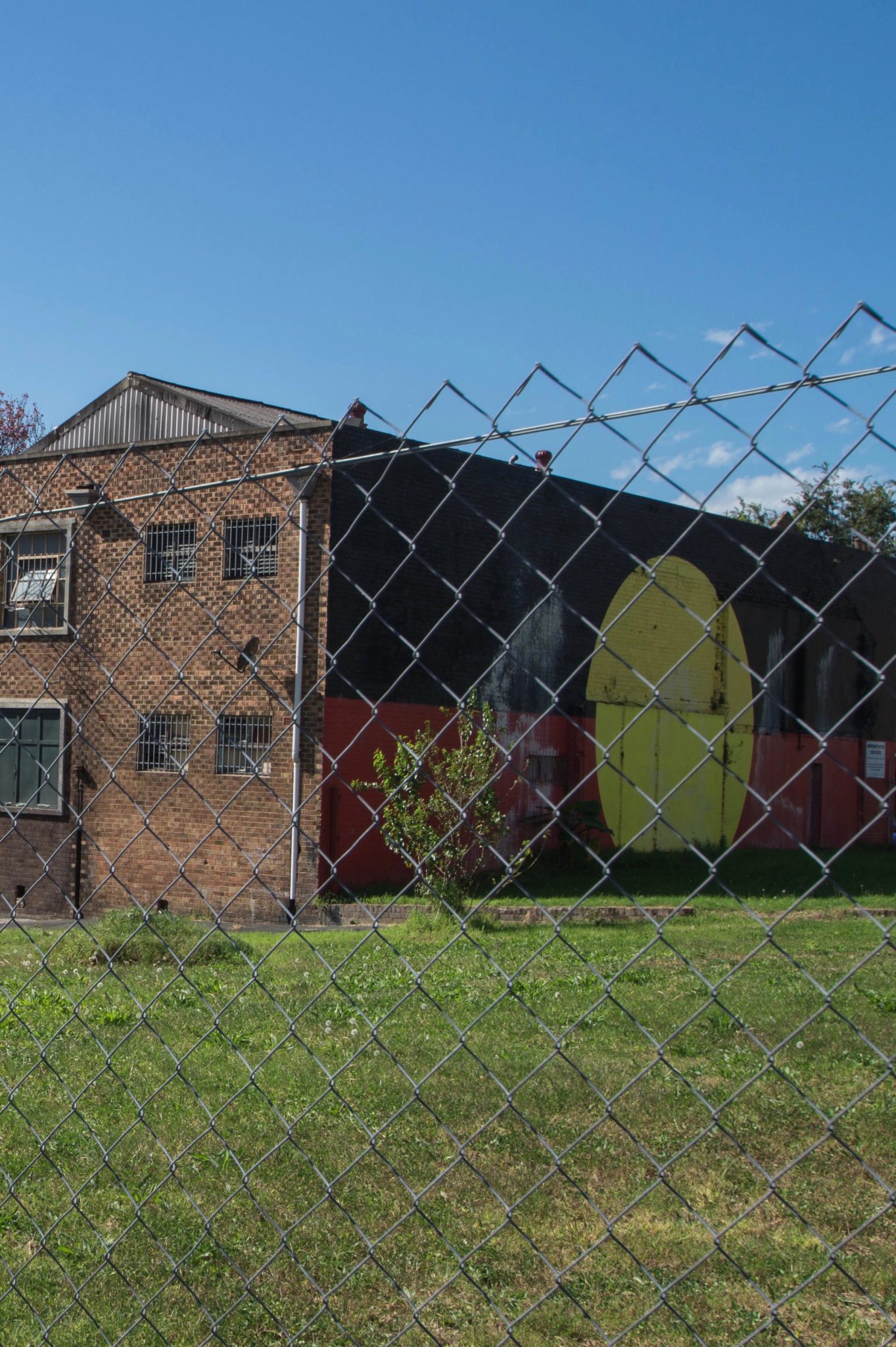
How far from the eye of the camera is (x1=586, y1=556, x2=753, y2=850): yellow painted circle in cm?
2127

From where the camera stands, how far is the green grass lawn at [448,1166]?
3.20 metres

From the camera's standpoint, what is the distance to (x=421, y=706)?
62.1 feet

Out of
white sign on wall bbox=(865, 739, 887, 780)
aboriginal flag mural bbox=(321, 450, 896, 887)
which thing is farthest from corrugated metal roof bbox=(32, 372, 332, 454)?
white sign on wall bbox=(865, 739, 887, 780)

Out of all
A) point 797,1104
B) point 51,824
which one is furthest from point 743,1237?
point 51,824

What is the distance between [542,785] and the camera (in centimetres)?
2011

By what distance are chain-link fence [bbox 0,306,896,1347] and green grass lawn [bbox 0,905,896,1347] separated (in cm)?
2

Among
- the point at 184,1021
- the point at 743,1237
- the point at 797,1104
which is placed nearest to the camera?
the point at 743,1237

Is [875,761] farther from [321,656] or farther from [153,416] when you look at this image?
[153,416]

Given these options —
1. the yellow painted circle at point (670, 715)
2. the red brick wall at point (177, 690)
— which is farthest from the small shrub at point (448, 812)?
the yellow painted circle at point (670, 715)

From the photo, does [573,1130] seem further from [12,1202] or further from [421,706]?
[421,706]

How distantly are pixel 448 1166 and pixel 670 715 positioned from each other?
16.9 m

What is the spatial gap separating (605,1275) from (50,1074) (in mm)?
3413

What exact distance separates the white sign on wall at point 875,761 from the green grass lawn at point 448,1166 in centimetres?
1986

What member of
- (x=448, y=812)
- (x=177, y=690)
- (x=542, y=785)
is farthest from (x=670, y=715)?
(x=177, y=690)
